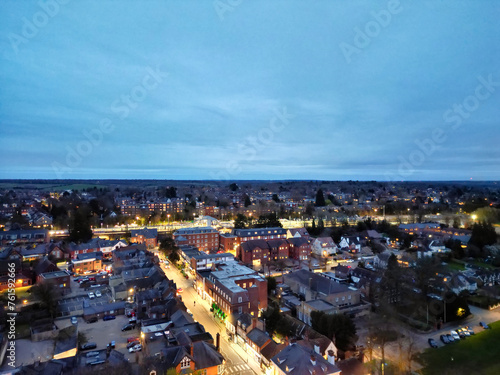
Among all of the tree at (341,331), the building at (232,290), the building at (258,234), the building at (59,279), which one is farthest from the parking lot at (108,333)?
the building at (258,234)

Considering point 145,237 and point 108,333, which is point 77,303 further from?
point 145,237

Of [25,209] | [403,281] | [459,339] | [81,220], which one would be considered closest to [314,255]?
[403,281]

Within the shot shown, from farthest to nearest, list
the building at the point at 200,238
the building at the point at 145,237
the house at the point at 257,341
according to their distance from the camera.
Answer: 1. the building at the point at 145,237
2. the building at the point at 200,238
3. the house at the point at 257,341

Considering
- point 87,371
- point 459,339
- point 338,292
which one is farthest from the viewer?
point 338,292

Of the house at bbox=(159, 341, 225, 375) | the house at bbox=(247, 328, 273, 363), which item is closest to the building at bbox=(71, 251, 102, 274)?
the house at bbox=(159, 341, 225, 375)

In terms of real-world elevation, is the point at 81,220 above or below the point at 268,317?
above

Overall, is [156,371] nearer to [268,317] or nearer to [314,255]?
[268,317]

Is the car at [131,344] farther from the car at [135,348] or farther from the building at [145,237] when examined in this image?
the building at [145,237]
